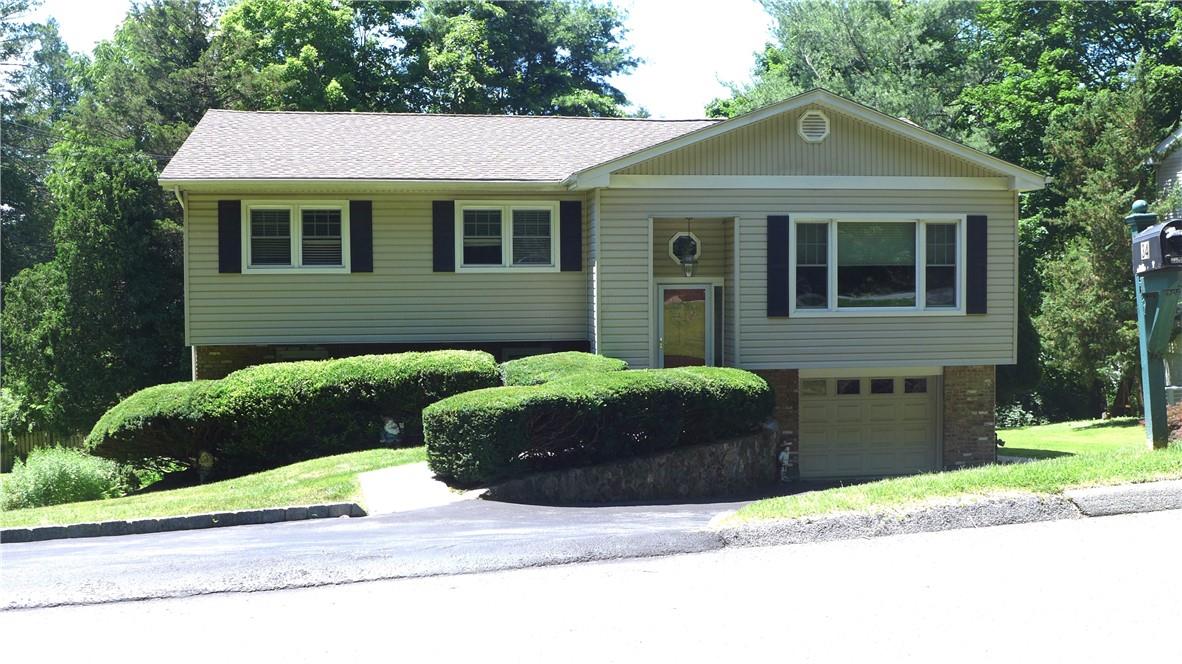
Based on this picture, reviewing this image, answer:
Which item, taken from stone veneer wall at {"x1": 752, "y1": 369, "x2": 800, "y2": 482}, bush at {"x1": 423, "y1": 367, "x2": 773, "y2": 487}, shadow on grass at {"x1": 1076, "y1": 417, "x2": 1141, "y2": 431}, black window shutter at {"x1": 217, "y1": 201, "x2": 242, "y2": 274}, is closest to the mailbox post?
bush at {"x1": 423, "y1": 367, "x2": 773, "y2": 487}

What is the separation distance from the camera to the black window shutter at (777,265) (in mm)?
18734

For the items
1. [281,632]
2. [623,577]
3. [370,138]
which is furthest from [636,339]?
[281,632]

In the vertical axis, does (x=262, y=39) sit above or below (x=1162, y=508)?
above

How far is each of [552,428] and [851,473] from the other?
879cm

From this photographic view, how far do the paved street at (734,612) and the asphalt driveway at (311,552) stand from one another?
0.24 meters

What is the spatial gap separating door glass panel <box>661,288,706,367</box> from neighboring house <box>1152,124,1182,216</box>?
18.3 m

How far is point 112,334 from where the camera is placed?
25.8 metres

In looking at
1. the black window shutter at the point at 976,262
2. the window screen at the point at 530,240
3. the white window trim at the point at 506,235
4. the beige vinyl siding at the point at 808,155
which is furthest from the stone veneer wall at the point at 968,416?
the window screen at the point at 530,240

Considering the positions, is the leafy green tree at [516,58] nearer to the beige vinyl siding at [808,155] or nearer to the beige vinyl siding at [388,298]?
the beige vinyl siding at [388,298]

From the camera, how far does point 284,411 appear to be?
53.5 ft

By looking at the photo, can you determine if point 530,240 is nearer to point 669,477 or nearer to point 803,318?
point 803,318

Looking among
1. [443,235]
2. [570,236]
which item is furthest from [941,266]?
[443,235]

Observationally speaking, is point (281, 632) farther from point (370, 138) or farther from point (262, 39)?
point (262, 39)

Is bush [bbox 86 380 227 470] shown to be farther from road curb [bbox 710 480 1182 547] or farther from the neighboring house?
the neighboring house
